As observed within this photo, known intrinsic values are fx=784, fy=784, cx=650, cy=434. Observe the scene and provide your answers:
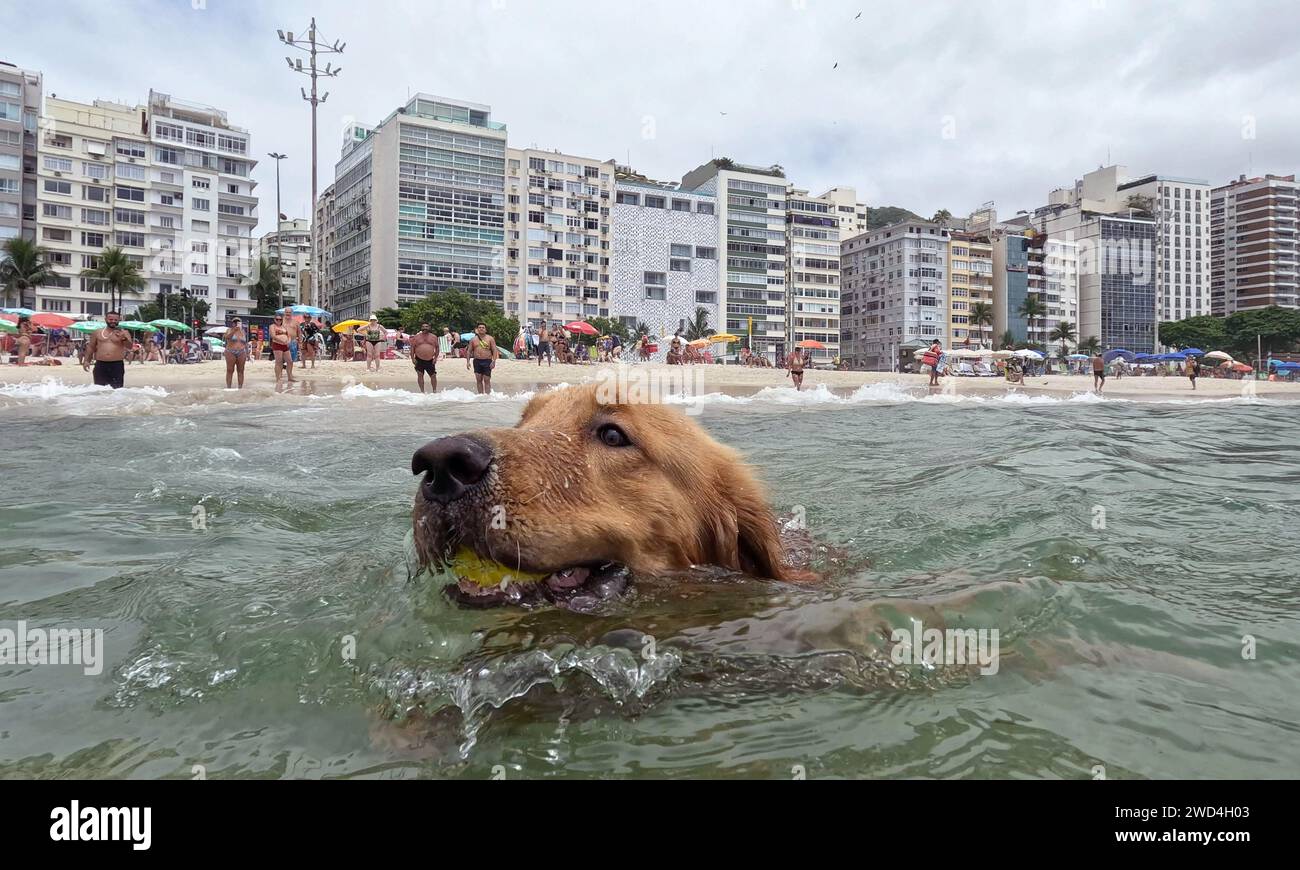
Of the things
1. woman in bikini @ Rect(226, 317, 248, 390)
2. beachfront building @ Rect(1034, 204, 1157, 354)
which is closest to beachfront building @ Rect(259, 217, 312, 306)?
woman in bikini @ Rect(226, 317, 248, 390)

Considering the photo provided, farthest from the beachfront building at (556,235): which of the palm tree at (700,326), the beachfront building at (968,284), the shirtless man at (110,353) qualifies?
the shirtless man at (110,353)

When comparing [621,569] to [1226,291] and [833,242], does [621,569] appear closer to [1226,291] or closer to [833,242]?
[833,242]

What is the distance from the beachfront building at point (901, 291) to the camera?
112 metres

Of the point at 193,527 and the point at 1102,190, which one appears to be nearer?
the point at 193,527

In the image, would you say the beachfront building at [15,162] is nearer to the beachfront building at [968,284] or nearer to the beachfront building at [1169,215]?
the beachfront building at [968,284]

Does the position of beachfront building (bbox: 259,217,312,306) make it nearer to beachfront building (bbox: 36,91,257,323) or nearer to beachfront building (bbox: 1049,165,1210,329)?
beachfront building (bbox: 36,91,257,323)

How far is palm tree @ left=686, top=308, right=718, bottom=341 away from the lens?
3971 inches

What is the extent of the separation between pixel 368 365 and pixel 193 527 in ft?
86.0

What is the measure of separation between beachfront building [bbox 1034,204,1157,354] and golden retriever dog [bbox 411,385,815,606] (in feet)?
454

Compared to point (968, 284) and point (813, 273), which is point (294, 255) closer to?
point (813, 273)

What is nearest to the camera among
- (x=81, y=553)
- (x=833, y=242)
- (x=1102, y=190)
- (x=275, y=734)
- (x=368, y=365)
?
(x=275, y=734)

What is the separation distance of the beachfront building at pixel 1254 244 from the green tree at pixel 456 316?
4594 inches
